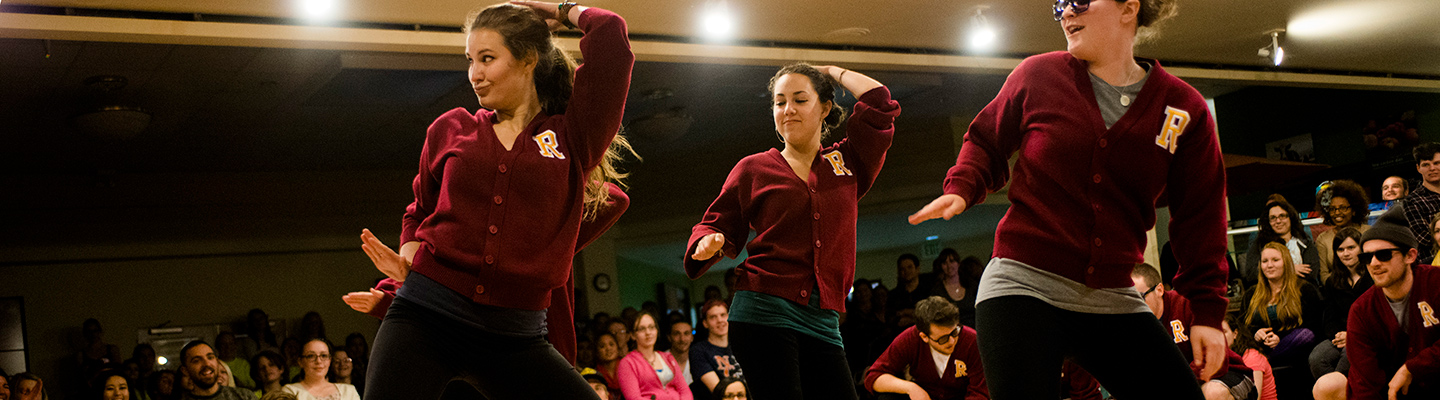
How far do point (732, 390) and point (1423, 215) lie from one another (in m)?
3.76

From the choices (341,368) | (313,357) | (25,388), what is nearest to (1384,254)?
(313,357)

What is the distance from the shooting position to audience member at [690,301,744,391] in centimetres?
607

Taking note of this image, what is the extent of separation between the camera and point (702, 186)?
11719 mm

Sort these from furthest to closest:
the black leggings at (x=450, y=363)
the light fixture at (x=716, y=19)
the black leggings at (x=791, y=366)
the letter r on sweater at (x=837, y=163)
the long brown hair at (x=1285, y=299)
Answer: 1. the long brown hair at (x=1285, y=299)
2. the light fixture at (x=716, y=19)
3. the letter r on sweater at (x=837, y=163)
4. the black leggings at (x=791, y=366)
5. the black leggings at (x=450, y=363)

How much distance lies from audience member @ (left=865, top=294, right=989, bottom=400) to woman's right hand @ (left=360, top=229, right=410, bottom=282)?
3430 mm

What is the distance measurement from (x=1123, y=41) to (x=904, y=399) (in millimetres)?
3461

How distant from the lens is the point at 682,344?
22.0 ft

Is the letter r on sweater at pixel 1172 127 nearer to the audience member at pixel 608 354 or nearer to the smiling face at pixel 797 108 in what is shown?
the smiling face at pixel 797 108

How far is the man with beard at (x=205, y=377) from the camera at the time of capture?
561 cm

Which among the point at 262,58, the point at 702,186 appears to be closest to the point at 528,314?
the point at 262,58

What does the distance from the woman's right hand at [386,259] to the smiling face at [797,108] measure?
3.83ft

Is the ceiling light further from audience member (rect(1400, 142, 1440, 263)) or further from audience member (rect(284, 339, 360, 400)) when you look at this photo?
audience member (rect(1400, 142, 1440, 263))

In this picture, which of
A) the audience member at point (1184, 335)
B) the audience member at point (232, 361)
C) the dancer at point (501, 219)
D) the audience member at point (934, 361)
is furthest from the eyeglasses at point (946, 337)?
the audience member at point (232, 361)

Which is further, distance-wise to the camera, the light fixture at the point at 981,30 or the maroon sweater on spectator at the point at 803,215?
the light fixture at the point at 981,30
